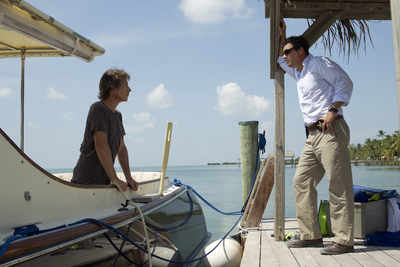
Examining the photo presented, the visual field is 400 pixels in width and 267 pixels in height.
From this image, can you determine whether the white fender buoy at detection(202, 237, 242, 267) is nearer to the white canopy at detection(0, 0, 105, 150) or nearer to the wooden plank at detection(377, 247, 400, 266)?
the wooden plank at detection(377, 247, 400, 266)

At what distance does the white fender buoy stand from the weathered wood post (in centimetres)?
166

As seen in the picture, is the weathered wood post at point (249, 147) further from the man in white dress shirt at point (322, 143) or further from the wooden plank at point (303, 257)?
the wooden plank at point (303, 257)

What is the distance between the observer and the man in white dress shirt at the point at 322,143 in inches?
120

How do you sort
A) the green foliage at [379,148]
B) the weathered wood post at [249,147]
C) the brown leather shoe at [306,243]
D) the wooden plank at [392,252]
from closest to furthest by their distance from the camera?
the wooden plank at [392,252], the brown leather shoe at [306,243], the weathered wood post at [249,147], the green foliage at [379,148]

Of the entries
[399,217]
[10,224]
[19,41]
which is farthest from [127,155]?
[399,217]

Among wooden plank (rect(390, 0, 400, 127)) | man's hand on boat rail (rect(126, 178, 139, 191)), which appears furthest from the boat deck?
wooden plank (rect(390, 0, 400, 127))

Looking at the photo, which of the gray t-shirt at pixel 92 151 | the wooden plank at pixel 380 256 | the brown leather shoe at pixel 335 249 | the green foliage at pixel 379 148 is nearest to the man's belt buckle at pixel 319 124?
the brown leather shoe at pixel 335 249

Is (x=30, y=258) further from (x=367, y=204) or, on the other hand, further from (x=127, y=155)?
(x=367, y=204)

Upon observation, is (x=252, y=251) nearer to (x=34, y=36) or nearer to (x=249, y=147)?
(x=249, y=147)

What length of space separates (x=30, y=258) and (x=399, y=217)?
3.52 metres

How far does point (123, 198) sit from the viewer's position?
316 centimetres

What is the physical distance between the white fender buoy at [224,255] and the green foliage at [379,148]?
78.6m

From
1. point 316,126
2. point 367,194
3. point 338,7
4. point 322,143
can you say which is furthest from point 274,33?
point 367,194

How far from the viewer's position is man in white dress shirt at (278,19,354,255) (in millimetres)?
3049
